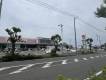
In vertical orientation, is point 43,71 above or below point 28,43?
below

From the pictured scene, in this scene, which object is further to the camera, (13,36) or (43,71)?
(13,36)

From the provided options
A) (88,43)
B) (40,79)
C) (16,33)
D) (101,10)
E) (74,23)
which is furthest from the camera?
(88,43)

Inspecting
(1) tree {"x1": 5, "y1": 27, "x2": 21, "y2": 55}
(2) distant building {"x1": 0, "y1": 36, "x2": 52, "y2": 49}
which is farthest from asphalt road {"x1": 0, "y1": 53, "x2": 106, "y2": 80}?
(2) distant building {"x1": 0, "y1": 36, "x2": 52, "y2": 49}

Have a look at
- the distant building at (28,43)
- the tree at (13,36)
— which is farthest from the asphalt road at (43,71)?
the distant building at (28,43)

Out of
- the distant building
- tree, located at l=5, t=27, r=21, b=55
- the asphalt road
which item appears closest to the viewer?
the asphalt road

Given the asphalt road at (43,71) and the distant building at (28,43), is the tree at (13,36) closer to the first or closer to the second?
the asphalt road at (43,71)

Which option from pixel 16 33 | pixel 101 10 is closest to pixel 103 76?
pixel 101 10

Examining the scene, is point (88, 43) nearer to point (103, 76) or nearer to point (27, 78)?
point (27, 78)

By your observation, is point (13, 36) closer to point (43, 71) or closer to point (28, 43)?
point (43, 71)

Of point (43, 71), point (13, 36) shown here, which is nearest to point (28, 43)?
point (13, 36)

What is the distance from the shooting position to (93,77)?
448 centimetres

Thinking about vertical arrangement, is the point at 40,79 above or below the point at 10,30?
below

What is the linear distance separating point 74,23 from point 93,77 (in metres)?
80.5

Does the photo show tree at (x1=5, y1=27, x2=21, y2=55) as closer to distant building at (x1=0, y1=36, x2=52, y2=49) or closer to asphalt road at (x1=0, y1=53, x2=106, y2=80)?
asphalt road at (x1=0, y1=53, x2=106, y2=80)
